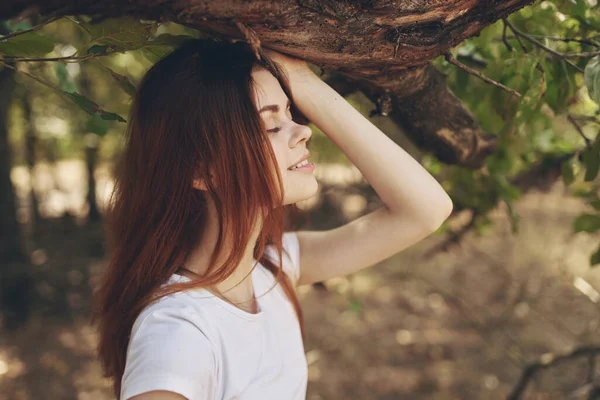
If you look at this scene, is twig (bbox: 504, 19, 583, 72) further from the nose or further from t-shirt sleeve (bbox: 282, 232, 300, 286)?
t-shirt sleeve (bbox: 282, 232, 300, 286)

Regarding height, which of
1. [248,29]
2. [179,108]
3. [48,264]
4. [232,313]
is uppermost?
[248,29]

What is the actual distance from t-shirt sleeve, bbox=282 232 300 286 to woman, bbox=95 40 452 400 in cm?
22

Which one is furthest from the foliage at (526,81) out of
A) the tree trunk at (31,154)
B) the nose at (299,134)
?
the tree trunk at (31,154)

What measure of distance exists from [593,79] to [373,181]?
2.14 feet

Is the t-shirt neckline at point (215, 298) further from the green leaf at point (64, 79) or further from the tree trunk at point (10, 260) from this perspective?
the tree trunk at point (10, 260)

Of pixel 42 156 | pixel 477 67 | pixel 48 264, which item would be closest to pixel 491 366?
pixel 477 67

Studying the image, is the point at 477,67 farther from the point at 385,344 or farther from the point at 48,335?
the point at 48,335

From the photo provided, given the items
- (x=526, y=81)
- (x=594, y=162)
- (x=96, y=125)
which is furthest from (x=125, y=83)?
(x=594, y=162)

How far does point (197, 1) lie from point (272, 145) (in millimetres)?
519

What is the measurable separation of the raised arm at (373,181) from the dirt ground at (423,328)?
8.13 feet

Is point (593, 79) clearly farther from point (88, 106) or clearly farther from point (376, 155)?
point (88, 106)

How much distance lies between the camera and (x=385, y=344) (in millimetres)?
5117

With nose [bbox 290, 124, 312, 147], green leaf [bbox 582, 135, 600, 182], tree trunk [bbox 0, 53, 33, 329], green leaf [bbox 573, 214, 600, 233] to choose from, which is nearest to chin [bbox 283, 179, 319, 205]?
nose [bbox 290, 124, 312, 147]

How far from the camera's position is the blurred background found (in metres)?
2.00
